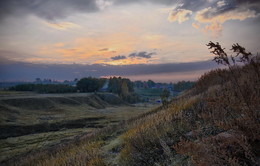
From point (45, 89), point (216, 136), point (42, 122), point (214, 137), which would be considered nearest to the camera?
point (214, 137)

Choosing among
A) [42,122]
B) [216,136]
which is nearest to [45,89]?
[42,122]

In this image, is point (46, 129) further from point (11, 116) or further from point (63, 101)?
point (63, 101)

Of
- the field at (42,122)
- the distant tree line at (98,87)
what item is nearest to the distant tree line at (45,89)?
the distant tree line at (98,87)

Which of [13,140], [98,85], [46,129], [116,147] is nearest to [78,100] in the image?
[98,85]

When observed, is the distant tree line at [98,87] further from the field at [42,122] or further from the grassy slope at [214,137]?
the grassy slope at [214,137]

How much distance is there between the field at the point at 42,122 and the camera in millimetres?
30663

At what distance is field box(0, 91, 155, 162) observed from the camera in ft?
101

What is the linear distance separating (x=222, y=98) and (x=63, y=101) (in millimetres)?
86376

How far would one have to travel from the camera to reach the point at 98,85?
127 metres

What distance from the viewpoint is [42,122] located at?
1864 inches

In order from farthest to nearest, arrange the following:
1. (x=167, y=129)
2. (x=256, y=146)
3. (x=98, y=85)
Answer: (x=98, y=85) < (x=167, y=129) < (x=256, y=146)

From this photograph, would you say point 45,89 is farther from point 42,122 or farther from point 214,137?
point 214,137

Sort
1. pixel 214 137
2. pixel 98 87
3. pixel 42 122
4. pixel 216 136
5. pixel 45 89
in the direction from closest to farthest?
pixel 214 137
pixel 216 136
pixel 42 122
pixel 45 89
pixel 98 87

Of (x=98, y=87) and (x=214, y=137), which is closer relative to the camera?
(x=214, y=137)
